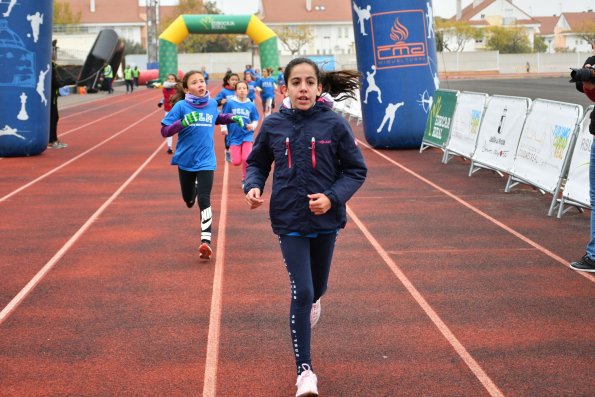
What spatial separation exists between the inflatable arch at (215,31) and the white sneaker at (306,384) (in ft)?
149

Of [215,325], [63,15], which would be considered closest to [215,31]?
[215,325]

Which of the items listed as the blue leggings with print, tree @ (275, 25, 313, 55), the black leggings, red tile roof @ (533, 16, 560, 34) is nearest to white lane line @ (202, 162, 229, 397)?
the black leggings

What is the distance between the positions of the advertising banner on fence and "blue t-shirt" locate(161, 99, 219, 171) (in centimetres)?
861

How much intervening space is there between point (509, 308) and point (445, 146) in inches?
404

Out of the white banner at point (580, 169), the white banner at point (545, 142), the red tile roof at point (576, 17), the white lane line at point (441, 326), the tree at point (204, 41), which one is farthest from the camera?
the red tile roof at point (576, 17)

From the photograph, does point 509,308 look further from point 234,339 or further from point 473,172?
point 473,172

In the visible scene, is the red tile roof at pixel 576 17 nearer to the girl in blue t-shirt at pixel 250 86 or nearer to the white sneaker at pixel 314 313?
the girl in blue t-shirt at pixel 250 86

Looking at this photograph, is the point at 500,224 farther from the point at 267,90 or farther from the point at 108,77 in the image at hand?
the point at 108,77

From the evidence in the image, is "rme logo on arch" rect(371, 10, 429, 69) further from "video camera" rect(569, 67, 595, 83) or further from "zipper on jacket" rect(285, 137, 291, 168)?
"zipper on jacket" rect(285, 137, 291, 168)

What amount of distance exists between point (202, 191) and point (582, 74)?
3735mm

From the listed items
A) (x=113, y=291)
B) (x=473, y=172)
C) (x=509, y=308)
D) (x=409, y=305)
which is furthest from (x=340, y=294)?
(x=473, y=172)

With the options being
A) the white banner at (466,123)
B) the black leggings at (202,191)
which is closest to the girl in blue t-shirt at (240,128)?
the white banner at (466,123)

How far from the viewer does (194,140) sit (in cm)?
893

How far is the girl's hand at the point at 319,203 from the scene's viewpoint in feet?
15.4
